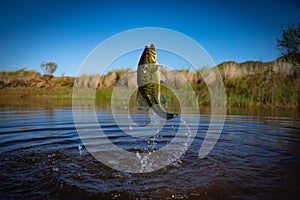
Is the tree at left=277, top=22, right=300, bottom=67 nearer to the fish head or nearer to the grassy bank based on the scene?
the grassy bank

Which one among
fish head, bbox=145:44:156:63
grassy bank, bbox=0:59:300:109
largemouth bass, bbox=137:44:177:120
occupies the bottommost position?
largemouth bass, bbox=137:44:177:120

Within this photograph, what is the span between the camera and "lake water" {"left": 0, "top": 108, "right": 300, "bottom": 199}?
2.48m

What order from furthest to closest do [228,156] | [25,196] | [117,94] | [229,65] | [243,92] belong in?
[117,94] < [229,65] < [243,92] < [228,156] < [25,196]

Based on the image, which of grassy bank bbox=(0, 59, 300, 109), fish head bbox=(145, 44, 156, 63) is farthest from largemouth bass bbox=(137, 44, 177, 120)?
grassy bank bbox=(0, 59, 300, 109)

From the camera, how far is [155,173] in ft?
10.4

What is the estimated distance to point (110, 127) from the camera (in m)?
6.94

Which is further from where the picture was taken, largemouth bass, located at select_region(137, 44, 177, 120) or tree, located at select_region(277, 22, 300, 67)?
tree, located at select_region(277, 22, 300, 67)

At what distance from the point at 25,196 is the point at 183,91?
47.8ft

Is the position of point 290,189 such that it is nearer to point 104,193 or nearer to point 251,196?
point 251,196

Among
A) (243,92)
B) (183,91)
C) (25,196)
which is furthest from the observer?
(183,91)

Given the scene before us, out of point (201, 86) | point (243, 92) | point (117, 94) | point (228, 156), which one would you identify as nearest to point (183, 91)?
point (201, 86)

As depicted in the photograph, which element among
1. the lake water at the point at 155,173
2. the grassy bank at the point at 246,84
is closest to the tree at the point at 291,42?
the grassy bank at the point at 246,84

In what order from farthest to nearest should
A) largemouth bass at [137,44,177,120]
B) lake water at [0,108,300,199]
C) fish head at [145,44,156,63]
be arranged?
1. largemouth bass at [137,44,177,120]
2. fish head at [145,44,156,63]
3. lake water at [0,108,300,199]

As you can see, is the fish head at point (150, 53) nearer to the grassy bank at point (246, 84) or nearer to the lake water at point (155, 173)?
the lake water at point (155, 173)
